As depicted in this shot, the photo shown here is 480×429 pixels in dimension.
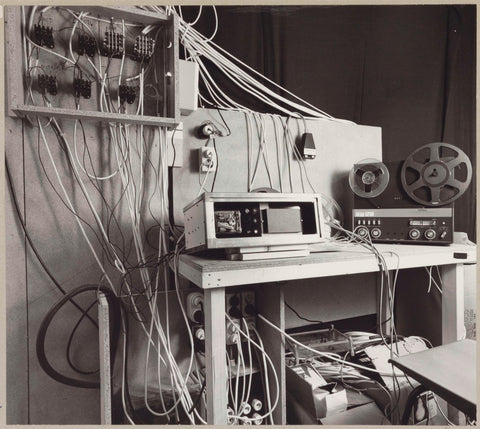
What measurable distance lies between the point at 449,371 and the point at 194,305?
2.67 feet

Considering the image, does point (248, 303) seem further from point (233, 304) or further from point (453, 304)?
point (453, 304)

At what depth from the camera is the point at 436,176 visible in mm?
1208

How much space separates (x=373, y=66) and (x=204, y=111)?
1.17 m

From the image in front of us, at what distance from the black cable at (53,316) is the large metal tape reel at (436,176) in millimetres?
1271

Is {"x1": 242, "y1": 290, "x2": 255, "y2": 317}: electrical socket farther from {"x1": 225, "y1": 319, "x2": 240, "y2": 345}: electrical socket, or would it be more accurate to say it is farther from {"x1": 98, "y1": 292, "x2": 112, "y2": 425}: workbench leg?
{"x1": 98, "y1": 292, "x2": 112, "y2": 425}: workbench leg

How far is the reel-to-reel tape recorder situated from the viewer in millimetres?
1177

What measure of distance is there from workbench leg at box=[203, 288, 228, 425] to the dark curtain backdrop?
3.70 ft

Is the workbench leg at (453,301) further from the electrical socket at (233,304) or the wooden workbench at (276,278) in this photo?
the electrical socket at (233,304)

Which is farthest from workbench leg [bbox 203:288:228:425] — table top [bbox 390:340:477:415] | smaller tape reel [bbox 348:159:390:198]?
smaller tape reel [bbox 348:159:390:198]

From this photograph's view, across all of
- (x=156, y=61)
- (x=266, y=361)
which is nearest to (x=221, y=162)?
(x=156, y=61)

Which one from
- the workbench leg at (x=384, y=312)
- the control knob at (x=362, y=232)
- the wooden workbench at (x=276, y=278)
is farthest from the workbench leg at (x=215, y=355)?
the workbench leg at (x=384, y=312)

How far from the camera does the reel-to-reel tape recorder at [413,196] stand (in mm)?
1177

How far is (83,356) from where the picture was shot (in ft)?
3.90

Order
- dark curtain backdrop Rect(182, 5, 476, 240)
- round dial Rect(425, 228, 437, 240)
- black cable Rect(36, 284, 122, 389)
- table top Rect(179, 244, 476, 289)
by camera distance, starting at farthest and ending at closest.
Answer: dark curtain backdrop Rect(182, 5, 476, 240)
round dial Rect(425, 228, 437, 240)
black cable Rect(36, 284, 122, 389)
table top Rect(179, 244, 476, 289)
